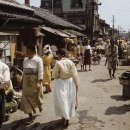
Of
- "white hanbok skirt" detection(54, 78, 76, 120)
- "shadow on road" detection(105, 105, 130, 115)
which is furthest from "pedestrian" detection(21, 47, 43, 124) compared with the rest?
"shadow on road" detection(105, 105, 130, 115)

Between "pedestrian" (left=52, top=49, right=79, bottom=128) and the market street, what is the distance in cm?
45

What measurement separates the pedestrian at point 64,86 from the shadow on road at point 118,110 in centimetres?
200

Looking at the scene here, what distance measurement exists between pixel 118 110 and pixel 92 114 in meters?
0.94

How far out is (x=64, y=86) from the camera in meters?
8.56

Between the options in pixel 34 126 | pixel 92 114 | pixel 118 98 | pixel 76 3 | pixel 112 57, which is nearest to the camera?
pixel 34 126

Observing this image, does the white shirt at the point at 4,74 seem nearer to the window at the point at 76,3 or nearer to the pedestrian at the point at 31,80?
the pedestrian at the point at 31,80

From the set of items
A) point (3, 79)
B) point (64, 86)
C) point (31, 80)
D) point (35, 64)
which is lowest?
point (64, 86)

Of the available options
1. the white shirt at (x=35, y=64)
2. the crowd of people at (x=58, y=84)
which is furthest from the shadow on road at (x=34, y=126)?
the white shirt at (x=35, y=64)

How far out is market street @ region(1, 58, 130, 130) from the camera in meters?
8.82

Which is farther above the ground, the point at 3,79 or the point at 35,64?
the point at 35,64

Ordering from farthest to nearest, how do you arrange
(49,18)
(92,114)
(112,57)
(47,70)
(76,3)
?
1. (76,3)
2. (49,18)
3. (112,57)
4. (47,70)
5. (92,114)

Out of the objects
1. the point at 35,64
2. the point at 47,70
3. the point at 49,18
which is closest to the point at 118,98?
the point at 47,70

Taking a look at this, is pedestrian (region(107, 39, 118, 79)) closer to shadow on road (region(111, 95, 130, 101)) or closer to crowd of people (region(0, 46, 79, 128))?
shadow on road (region(111, 95, 130, 101))

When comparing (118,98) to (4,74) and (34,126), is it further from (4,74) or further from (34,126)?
(4,74)
